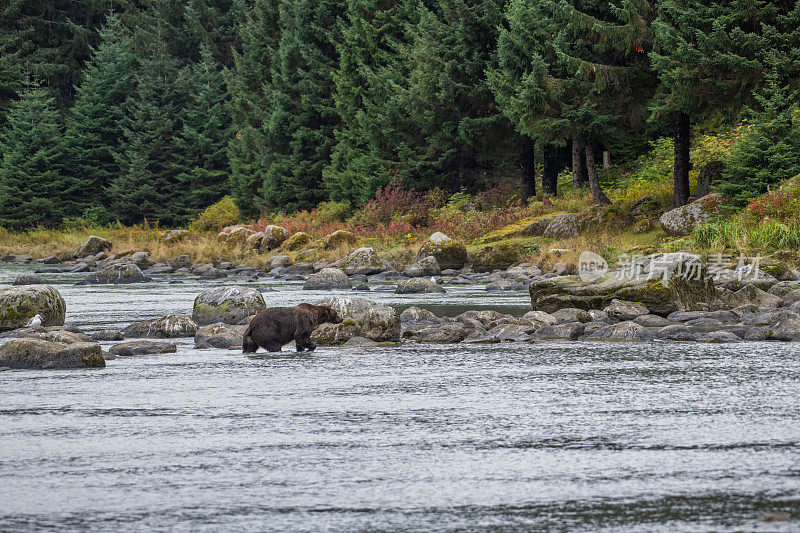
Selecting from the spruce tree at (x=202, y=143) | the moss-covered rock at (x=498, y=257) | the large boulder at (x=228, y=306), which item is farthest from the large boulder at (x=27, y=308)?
the spruce tree at (x=202, y=143)

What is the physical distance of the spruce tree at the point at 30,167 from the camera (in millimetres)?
61134

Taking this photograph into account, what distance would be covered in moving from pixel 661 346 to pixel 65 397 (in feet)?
27.2

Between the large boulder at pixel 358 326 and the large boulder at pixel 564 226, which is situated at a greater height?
the large boulder at pixel 564 226

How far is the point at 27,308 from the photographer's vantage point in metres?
17.7

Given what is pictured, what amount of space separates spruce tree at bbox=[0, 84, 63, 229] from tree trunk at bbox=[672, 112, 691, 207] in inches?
1757

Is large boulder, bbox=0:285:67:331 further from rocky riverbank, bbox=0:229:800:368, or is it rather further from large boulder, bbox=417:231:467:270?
large boulder, bbox=417:231:467:270

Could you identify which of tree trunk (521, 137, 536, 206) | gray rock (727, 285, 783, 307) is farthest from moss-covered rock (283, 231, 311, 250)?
gray rock (727, 285, 783, 307)

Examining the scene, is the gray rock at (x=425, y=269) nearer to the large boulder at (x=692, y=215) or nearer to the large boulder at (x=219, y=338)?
the large boulder at (x=692, y=215)

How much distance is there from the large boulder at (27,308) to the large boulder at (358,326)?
18.4 ft

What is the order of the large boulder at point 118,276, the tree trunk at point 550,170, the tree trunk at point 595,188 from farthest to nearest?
1. the tree trunk at point 550,170
2. the tree trunk at point 595,188
3. the large boulder at point 118,276

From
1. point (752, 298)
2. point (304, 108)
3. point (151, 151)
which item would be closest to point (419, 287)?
point (752, 298)

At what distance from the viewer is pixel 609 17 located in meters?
32.7

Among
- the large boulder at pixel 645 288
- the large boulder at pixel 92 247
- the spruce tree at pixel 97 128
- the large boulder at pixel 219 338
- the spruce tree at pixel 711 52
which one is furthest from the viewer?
the spruce tree at pixel 97 128

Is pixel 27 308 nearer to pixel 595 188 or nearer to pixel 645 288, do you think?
pixel 645 288
